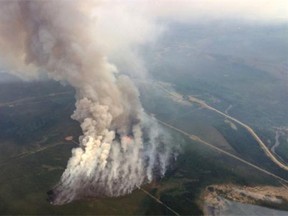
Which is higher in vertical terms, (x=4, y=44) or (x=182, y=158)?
(x=4, y=44)

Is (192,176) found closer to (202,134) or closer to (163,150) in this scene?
(163,150)

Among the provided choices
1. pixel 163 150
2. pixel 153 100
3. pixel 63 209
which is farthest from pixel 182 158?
pixel 153 100

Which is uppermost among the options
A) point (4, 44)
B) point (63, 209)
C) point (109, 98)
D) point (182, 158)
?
point (4, 44)

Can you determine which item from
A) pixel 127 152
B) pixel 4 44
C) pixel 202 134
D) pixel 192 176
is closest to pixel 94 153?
pixel 127 152

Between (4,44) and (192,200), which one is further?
(4,44)

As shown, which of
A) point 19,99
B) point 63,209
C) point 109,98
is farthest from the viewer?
point 19,99

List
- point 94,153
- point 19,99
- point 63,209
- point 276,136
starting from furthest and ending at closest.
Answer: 1. point 19,99
2. point 276,136
3. point 94,153
4. point 63,209

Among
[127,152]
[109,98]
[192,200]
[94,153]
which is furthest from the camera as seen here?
[109,98]

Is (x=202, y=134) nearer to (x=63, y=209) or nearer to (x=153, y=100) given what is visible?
(x=153, y=100)

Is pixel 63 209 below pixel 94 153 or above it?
below
